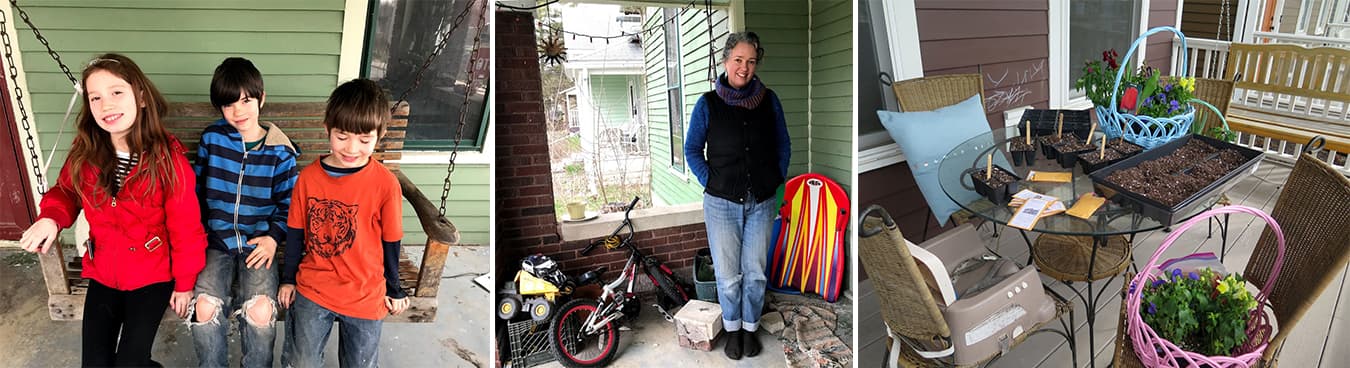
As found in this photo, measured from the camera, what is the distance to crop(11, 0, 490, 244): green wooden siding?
5.90 ft

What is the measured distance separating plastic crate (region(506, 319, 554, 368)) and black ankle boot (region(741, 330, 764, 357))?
2.48 ft

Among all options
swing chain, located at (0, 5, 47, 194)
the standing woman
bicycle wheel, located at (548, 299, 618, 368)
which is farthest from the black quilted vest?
swing chain, located at (0, 5, 47, 194)

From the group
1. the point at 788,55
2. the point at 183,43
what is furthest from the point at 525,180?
the point at 788,55

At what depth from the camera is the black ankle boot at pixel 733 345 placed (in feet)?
7.67

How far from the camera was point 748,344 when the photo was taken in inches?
92.7

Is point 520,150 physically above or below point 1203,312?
above

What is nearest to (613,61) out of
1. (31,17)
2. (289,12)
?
(289,12)

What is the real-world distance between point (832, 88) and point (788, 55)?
24 cm

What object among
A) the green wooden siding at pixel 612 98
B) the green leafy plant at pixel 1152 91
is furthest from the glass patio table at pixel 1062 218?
the green wooden siding at pixel 612 98

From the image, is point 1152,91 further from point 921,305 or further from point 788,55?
point 921,305

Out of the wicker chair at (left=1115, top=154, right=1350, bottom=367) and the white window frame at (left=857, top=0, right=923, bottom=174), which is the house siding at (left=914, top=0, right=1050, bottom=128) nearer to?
the white window frame at (left=857, top=0, right=923, bottom=174)

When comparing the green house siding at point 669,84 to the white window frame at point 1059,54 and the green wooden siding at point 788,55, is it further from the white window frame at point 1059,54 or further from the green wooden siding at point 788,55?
the white window frame at point 1059,54

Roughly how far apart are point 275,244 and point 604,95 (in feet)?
6.67

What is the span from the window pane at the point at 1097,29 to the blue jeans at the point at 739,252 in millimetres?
2896
